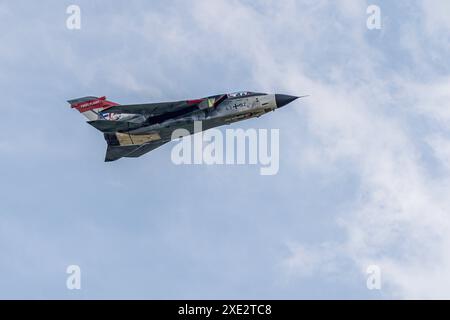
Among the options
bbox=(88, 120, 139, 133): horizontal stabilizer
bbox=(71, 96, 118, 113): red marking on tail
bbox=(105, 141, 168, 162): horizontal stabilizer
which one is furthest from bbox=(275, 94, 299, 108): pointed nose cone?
bbox=(71, 96, 118, 113): red marking on tail

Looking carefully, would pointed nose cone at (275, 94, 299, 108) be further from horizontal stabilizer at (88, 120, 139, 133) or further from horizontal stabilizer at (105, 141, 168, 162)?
horizontal stabilizer at (88, 120, 139, 133)

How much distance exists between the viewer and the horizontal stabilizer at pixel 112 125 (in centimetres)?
6675

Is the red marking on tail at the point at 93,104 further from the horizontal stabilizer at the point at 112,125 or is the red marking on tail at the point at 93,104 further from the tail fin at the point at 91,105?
the horizontal stabilizer at the point at 112,125

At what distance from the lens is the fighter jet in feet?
217

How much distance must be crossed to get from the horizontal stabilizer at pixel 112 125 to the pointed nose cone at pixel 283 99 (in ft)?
40.7

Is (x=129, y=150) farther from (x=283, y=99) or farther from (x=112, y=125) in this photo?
(x=283, y=99)

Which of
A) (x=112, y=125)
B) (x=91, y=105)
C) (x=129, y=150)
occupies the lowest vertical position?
(x=129, y=150)

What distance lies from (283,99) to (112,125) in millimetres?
14951

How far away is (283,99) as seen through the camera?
65625mm

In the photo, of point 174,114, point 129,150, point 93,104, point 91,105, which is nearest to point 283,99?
point 174,114

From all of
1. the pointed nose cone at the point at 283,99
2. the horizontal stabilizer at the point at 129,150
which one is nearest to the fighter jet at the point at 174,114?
the pointed nose cone at the point at 283,99
